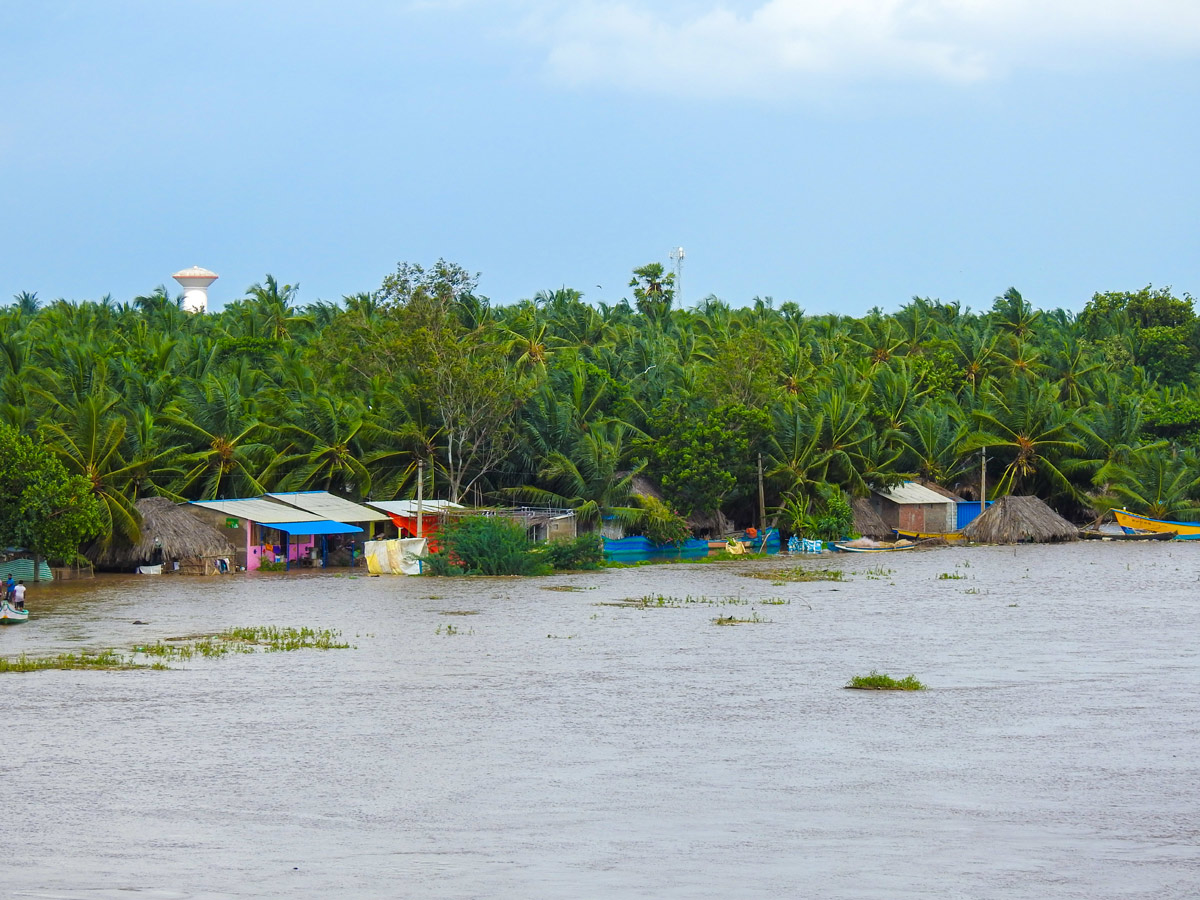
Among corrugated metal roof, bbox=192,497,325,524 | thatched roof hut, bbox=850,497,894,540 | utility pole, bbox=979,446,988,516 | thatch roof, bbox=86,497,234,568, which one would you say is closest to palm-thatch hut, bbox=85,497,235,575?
thatch roof, bbox=86,497,234,568

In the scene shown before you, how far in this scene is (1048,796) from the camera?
12.5 m

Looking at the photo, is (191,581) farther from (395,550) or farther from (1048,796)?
(1048,796)

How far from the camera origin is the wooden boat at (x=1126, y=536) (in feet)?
154

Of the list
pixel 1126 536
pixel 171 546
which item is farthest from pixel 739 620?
pixel 1126 536

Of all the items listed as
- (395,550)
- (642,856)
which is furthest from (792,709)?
(395,550)

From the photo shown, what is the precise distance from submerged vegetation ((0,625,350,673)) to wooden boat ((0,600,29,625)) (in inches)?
138

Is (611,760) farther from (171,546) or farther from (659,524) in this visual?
(659,524)

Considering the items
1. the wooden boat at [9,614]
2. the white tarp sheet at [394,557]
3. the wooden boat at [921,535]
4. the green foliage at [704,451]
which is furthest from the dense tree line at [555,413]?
the wooden boat at [9,614]

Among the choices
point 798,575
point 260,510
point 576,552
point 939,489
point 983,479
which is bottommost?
point 798,575

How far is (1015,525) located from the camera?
45.4m

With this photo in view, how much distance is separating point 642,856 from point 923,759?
441 centimetres

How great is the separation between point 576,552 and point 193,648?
16150 millimetres

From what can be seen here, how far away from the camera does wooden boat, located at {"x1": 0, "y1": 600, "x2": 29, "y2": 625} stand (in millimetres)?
23844

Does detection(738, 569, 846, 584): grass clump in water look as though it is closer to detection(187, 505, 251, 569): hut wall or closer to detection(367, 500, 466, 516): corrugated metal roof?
detection(367, 500, 466, 516): corrugated metal roof
